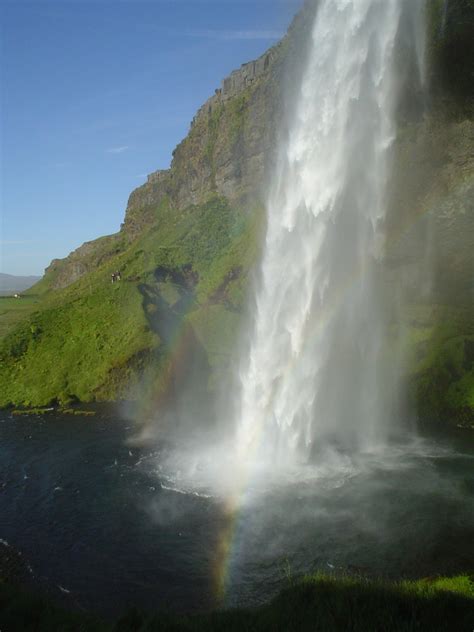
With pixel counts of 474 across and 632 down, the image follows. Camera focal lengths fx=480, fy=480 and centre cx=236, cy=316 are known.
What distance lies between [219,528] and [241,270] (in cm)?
3720

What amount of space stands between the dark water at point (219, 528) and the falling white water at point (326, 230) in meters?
5.64

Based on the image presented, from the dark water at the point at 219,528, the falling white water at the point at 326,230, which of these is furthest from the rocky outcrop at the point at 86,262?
the dark water at the point at 219,528

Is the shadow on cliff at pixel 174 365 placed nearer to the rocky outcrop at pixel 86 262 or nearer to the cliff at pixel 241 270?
the cliff at pixel 241 270

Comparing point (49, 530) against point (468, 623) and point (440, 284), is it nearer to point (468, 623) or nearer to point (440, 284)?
point (468, 623)

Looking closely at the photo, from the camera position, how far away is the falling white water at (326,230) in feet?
93.4

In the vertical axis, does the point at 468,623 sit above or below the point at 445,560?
above

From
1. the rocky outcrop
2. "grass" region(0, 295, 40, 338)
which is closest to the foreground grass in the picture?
"grass" region(0, 295, 40, 338)

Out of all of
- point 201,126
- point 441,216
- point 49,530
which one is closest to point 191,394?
point 49,530

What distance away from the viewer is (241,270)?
52.9m

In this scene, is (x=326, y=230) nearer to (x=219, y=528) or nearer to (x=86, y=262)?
(x=219, y=528)

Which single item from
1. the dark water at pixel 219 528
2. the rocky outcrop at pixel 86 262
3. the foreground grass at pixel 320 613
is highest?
the rocky outcrop at pixel 86 262

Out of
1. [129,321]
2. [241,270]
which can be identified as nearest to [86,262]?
[129,321]

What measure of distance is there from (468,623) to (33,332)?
158 ft

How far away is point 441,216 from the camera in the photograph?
3712 centimetres
